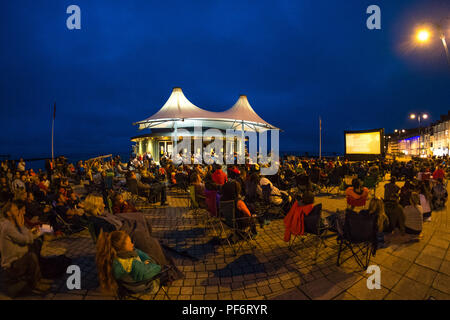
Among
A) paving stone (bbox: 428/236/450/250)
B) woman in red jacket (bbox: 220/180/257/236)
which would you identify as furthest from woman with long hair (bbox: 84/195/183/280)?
paving stone (bbox: 428/236/450/250)

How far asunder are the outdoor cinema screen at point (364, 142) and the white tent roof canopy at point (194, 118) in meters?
10.1

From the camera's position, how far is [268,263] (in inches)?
132

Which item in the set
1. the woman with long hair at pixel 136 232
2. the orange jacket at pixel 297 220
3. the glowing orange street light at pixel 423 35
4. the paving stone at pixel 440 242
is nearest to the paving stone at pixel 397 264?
the paving stone at pixel 440 242

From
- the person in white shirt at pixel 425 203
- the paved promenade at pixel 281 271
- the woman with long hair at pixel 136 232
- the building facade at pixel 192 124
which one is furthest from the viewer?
the building facade at pixel 192 124

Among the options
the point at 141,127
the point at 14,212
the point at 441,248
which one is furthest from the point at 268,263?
the point at 141,127

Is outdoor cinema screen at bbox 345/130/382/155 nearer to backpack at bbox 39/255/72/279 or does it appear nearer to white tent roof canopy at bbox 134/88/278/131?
white tent roof canopy at bbox 134/88/278/131

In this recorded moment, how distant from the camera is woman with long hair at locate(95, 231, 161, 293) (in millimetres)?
2189

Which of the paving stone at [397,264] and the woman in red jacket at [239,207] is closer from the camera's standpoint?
the paving stone at [397,264]

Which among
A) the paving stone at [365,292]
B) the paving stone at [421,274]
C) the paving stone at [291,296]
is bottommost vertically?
the paving stone at [291,296]

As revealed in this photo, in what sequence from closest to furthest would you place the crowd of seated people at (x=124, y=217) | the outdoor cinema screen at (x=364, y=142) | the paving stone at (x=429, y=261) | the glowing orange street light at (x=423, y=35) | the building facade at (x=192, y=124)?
the crowd of seated people at (x=124, y=217), the paving stone at (x=429, y=261), the glowing orange street light at (x=423, y=35), the building facade at (x=192, y=124), the outdoor cinema screen at (x=364, y=142)

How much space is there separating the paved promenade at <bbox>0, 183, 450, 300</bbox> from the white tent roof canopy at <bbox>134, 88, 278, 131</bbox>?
9.51 metres

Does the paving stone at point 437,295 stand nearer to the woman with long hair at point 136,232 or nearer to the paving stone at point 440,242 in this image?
the paving stone at point 440,242

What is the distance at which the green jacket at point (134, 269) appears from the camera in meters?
2.21

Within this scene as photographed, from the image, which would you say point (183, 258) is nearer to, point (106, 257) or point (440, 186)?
point (106, 257)
